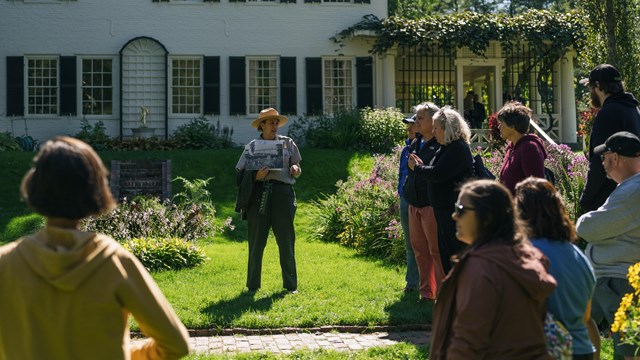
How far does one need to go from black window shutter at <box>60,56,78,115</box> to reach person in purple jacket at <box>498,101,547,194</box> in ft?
63.3

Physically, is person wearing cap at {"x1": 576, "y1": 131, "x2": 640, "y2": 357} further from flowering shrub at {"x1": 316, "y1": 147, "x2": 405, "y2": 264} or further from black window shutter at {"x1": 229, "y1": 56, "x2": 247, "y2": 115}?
black window shutter at {"x1": 229, "y1": 56, "x2": 247, "y2": 115}

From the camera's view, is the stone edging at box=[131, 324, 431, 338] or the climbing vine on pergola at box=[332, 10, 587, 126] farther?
the climbing vine on pergola at box=[332, 10, 587, 126]

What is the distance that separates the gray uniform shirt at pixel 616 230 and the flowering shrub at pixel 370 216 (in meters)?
6.18

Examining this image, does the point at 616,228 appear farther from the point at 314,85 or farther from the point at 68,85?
the point at 68,85

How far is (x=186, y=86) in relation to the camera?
24.4 metres

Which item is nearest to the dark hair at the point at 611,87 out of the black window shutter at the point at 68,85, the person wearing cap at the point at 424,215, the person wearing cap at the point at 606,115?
the person wearing cap at the point at 606,115

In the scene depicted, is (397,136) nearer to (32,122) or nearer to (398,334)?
(32,122)

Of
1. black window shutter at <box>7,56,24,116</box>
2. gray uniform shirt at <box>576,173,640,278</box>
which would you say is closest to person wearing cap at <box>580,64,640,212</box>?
gray uniform shirt at <box>576,173,640,278</box>

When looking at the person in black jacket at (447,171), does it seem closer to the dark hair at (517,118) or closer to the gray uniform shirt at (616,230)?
the dark hair at (517,118)

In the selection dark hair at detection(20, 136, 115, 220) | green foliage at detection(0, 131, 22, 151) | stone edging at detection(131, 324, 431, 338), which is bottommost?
stone edging at detection(131, 324, 431, 338)

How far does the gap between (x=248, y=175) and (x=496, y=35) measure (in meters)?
16.5

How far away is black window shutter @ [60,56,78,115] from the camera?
23.9 m

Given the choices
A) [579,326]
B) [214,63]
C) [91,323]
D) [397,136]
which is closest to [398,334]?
[579,326]

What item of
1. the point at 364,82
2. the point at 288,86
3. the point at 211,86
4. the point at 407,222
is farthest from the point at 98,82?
the point at 407,222
